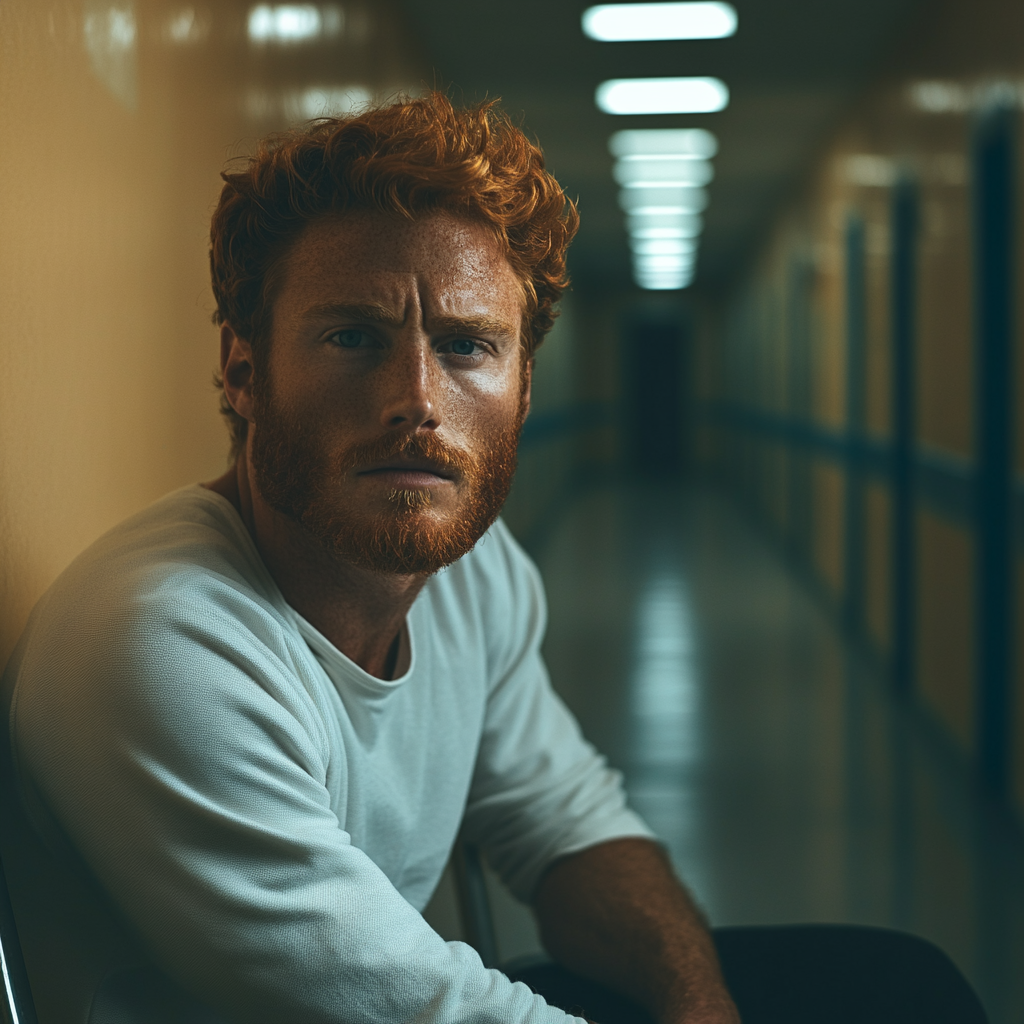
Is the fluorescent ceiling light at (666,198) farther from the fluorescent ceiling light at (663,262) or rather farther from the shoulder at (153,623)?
the shoulder at (153,623)

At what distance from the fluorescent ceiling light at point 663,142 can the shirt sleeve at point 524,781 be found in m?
5.94

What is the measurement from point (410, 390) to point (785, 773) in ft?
9.97

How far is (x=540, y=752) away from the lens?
1.44 m

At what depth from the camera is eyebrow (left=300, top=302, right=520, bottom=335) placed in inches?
39.6

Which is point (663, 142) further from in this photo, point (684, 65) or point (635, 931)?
point (635, 931)

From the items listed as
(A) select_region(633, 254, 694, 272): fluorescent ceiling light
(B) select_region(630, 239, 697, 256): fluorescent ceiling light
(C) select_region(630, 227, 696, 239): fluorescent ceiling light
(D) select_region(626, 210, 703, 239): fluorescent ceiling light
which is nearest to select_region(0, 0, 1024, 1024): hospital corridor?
(D) select_region(626, 210, 703, 239): fluorescent ceiling light

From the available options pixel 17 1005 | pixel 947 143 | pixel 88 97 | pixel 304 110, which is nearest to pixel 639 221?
pixel 947 143

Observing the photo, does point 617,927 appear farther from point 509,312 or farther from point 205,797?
point 509,312

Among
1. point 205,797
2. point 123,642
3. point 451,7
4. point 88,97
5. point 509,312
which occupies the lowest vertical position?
point 205,797

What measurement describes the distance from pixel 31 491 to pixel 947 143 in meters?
4.00

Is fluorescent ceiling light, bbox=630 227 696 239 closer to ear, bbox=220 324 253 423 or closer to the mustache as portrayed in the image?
ear, bbox=220 324 253 423

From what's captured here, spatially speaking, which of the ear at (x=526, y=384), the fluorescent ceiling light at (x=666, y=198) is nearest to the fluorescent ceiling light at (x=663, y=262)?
the fluorescent ceiling light at (x=666, y=198)

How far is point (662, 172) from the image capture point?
27.0 ft

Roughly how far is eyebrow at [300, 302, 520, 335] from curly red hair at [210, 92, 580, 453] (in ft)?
0.24
